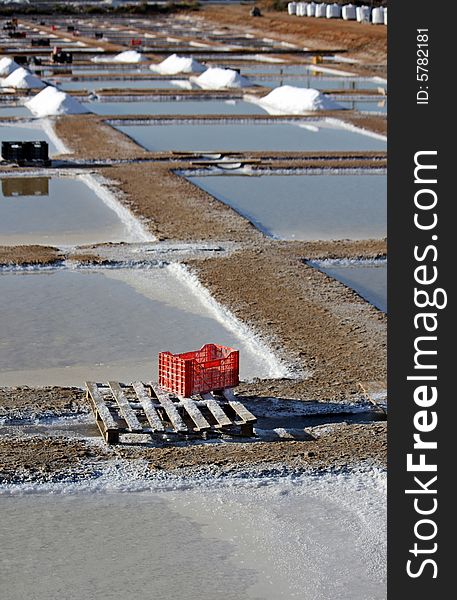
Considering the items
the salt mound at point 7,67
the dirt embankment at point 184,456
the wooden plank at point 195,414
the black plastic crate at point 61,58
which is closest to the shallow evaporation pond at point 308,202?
the wooden plank at point 195,414

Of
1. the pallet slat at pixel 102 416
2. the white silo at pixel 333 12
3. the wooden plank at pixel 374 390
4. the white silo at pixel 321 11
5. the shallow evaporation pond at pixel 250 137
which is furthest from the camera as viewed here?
the white silo at pixel 321 11

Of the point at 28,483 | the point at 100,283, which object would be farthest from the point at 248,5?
the point at 28,483

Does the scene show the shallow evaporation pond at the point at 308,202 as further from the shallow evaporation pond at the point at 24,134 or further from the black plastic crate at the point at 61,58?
the black plastic crate at the point at 61,58

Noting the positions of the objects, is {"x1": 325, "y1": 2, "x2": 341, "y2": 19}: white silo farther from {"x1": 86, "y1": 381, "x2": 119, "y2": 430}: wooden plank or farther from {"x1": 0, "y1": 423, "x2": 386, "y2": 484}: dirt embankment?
{"x1": 0, "y1": 423, "x2": 386, "y2": 484}: dirt embankment

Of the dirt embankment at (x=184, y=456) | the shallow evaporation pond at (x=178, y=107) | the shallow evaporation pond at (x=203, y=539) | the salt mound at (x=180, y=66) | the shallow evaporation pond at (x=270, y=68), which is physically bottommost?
the shallow evaporation pond at (x=203, y=539)

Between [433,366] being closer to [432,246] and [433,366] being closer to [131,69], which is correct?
[432,246]

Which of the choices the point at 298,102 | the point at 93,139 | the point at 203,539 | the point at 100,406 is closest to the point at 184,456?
the point at 100,406

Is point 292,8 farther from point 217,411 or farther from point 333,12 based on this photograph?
point 217,411

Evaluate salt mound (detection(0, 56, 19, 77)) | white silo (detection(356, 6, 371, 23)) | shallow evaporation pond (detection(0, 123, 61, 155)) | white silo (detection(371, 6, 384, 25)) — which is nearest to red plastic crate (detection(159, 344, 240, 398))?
shallow evaporation pond (detection(0, 123, 61, 155))
